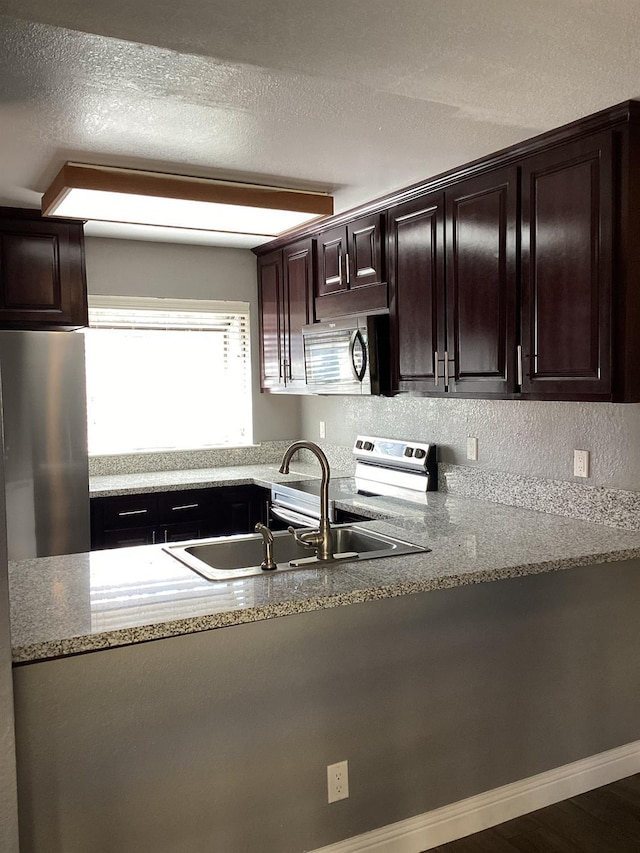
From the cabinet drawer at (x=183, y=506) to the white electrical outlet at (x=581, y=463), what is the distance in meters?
2.08

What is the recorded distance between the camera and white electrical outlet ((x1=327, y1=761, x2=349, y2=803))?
86.8 inches

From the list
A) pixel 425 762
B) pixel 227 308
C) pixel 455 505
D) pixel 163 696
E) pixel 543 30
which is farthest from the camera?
pixel 227 308

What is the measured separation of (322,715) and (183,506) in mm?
2119

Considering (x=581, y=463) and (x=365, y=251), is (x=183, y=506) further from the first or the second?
(x=581, y=463)

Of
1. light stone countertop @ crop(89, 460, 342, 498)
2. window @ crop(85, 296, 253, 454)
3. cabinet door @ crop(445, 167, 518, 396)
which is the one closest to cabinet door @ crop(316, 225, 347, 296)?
A: cabinet door @ crop(445, 167, 518, 396)

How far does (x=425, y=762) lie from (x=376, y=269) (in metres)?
2.14

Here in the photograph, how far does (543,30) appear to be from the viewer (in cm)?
176

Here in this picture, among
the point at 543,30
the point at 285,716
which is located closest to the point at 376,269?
the point at 543,30

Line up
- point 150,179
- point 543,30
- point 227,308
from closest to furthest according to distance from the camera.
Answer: point 543,30
point 150,179
point 227,308

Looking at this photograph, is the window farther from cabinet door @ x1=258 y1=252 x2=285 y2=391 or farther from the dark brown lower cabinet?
the dark brown lower cabinet

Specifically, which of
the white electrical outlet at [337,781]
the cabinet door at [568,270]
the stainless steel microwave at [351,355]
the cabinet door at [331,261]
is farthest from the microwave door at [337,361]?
the white electrical outlet at [337,781]

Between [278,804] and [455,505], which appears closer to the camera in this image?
[278,804]

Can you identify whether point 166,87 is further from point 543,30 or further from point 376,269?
point 376,269

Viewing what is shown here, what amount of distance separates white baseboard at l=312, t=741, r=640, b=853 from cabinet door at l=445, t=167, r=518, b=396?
1.36m
